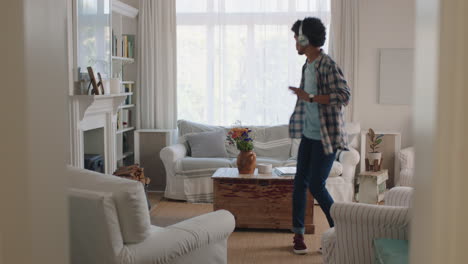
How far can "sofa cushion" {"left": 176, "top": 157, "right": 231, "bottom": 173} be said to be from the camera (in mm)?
5863

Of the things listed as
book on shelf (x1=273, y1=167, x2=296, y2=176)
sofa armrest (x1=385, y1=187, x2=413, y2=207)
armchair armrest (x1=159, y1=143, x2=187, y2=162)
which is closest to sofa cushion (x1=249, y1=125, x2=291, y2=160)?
armchair armrest (x1=159, y1=143, x2=187, y2=162)

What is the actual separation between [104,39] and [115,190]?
361 centimetres

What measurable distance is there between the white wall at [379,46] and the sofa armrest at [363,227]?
4.03 meters

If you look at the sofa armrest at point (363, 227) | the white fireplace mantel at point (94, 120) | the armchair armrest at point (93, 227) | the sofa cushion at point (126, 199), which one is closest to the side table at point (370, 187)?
the white fireplace mantel at point (94, 120)

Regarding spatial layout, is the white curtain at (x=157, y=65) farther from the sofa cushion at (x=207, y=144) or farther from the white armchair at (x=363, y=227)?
the white armchair at (x=363, y=227)

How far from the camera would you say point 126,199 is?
2.33 metres

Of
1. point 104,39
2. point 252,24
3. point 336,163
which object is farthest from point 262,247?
point 252,24

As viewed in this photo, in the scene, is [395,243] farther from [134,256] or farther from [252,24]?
[252,24]

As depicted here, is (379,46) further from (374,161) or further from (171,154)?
(171,154)

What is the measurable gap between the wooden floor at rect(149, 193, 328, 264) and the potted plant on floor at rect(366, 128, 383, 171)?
85cm

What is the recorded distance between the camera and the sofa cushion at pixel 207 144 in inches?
243

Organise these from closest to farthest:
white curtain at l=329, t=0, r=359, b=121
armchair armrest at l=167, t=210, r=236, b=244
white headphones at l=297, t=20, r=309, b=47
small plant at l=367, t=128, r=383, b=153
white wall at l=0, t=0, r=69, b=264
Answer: white wall at l=0, t=0, r=69, b=264, armchair armrest at l=167, t=210, r=236, b=244, white headphones at l=297, t=20, r=309, b=47, small plant at l=367, t=128, r=383, b=153, white curtain at l=329, t=0, r=359, b=121

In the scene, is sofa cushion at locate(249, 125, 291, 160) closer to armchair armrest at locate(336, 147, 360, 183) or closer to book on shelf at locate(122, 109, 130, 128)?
armchair armrest at locate(336, 147, 360, 183)

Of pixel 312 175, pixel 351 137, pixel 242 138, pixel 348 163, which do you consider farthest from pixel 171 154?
pixel 312 175
